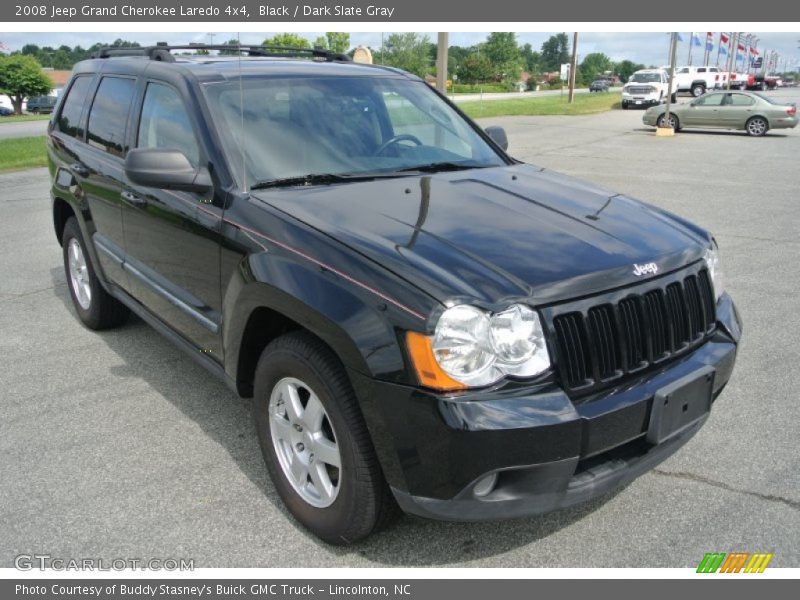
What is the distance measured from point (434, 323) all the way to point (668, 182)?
12204 millimetres

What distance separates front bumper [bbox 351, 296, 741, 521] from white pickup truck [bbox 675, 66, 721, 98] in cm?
5066

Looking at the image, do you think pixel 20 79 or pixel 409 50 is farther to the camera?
pixel 409 50

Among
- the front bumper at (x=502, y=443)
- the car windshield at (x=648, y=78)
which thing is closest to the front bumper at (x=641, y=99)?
the car windshield at (x=648, y=78)

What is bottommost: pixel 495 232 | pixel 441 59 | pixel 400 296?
pixel 400 296

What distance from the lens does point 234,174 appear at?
3.34m

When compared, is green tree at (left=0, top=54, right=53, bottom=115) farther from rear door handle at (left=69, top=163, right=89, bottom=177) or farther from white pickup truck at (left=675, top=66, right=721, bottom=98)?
rear door handle at (left=69, top=163, right=89, bottom=177)

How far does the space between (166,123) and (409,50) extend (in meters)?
79.0

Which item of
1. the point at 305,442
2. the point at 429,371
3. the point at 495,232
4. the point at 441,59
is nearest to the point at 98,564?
the point at 305,442

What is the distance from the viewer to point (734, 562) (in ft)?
9.31

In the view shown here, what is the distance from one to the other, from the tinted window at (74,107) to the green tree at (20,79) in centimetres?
5685

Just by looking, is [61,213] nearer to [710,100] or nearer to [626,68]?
[710,100]

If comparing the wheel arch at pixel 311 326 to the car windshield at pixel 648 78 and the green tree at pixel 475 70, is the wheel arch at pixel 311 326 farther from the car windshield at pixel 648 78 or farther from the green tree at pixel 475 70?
the green tree at pixel 475 70

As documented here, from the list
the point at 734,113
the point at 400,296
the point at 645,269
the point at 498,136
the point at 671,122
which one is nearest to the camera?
the point at 400,296

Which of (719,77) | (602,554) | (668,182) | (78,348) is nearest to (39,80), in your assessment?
(719,77)
